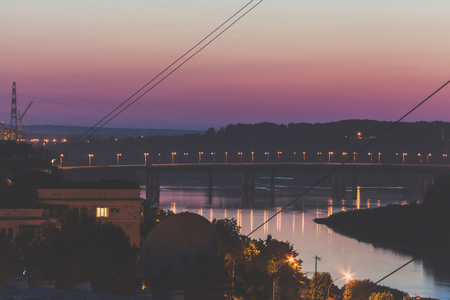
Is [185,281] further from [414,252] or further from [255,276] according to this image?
[414,252]

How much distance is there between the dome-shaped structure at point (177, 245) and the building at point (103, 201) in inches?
1102

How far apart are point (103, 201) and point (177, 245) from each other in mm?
31460

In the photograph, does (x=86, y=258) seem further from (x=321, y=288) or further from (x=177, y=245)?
(x=321, y=288)

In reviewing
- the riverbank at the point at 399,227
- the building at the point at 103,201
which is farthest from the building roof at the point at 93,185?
the riverbank at the point at 399,227

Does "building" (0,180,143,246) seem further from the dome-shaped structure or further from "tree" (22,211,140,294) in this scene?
the dome-shaped structure

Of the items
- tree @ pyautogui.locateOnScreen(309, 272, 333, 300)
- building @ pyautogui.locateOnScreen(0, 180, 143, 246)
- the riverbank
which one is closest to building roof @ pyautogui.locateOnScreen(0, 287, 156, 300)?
tree @ pyautogui.locateOnScreen(309, 272, 333, 300)

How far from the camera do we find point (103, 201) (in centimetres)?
8856

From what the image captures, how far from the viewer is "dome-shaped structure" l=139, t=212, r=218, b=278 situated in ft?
189

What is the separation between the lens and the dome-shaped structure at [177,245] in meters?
57.5

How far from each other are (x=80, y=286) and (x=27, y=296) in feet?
24.6

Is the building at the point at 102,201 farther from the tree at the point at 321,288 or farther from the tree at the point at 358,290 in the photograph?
the tree at the point at 358,290

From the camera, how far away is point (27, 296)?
124ft

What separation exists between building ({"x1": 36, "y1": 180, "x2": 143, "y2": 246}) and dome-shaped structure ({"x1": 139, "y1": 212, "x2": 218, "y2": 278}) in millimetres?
27994

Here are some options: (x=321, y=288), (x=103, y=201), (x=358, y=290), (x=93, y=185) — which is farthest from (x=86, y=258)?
(x=93, y=185)
